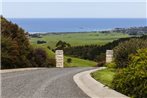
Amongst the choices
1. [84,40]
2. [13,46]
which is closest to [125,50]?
[13,46]

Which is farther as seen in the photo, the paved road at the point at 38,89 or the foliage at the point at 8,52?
the foliage at the point at 8,52

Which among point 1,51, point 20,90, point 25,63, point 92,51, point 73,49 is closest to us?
point 20,90

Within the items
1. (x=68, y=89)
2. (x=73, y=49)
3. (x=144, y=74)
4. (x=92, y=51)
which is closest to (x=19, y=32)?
(x=68, y=89)

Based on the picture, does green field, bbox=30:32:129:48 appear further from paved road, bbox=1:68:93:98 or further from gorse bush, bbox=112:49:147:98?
gorse bush, bbox=112:49:147:98

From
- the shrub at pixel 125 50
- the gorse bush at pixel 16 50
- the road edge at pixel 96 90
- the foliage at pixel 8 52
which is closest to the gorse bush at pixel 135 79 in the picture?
the road edge at pixel 96 90

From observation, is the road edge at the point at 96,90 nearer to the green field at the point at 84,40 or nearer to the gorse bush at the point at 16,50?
the gorse bush at the point at 16,50

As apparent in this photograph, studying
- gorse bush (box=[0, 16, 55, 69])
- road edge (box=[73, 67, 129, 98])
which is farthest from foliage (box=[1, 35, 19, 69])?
road edge (box=[73, 67, 129, 98])

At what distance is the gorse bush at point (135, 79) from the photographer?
1430cm

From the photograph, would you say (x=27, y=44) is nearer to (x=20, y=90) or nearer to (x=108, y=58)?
(x=108, y=58)

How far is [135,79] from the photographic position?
48.8 ft

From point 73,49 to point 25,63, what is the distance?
47.8m

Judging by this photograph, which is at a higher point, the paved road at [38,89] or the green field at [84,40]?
the green field at [84,40]

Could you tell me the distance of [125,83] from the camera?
601 inches

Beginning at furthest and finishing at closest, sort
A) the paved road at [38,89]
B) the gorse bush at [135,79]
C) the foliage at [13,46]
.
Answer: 1. the foliage at [13,46]
2. the paved road at [38,89]
3. the gorse bush at [135,79]
